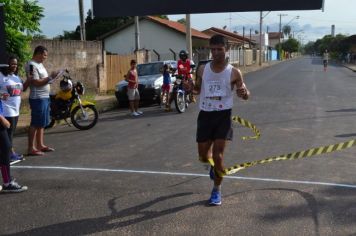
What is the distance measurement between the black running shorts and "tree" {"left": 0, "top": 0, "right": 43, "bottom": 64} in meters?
8.22

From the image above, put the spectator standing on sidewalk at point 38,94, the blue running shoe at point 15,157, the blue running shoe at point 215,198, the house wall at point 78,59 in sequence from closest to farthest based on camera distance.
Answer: the blue running shoe at point 215,198
the blue running shoe at point 15,157
the spectator standing on sidewalk at point 38,94
the house wall at point 78,59

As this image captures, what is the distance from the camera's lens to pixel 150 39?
4672 centimetres

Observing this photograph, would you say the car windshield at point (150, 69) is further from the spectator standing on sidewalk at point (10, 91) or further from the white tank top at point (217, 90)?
the white tank top at point (217, 90)

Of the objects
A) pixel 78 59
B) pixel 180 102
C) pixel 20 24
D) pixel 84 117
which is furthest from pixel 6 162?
pixel 78 59

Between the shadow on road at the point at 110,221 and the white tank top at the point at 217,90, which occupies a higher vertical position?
the white tank top at the point at 217,90

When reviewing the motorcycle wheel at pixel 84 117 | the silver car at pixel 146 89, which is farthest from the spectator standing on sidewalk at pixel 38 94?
the silver car at pixel 146 89

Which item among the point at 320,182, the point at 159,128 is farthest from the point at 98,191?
the point at 159,128

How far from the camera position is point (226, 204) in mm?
5719

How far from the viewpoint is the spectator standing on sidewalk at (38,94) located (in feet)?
27.6

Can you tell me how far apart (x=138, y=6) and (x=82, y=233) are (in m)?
8.53

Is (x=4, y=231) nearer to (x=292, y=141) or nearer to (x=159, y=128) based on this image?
(x=292, y=141)

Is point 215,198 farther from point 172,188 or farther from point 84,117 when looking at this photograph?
point 84,117

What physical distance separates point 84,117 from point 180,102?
12.1 feet

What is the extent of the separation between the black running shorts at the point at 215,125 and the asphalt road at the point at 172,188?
762mm
